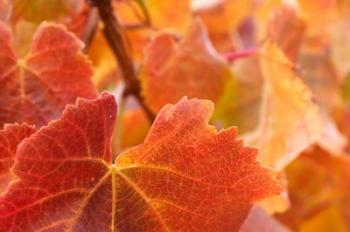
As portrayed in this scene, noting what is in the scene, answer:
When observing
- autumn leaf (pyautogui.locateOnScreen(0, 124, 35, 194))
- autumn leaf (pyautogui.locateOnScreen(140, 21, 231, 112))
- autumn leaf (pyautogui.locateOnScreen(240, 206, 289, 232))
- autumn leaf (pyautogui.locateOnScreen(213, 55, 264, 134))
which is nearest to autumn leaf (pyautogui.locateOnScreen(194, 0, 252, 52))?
autumn leaf (pyautogui.locateOnScreen(213, 55, 264, 134))

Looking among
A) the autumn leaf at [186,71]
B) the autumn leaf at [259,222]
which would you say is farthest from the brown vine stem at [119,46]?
the autumn leaf at [259,222]

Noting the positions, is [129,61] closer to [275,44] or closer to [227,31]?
[275,44]

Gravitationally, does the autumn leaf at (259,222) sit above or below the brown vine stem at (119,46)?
below

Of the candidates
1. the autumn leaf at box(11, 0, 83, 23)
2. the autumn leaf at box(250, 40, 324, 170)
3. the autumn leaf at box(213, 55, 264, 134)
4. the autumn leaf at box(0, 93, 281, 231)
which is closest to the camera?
the autumn leaf at box(0, 93, 281, 231)

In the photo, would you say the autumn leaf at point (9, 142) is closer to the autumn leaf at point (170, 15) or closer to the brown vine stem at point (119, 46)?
the brown vine stem at point (119, 46)

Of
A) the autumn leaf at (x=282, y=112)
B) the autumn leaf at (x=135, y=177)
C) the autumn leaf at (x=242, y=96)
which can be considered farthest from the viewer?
the autumn leaf at (x=242, y=96)

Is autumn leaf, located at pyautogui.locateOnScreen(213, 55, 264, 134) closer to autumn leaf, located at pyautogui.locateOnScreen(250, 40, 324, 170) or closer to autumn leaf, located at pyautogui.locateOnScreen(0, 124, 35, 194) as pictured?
autumn leaf, located at pyautogui.locateOnScreen(250, 40, 324, 170)

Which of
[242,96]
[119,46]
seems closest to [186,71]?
[119,46]
